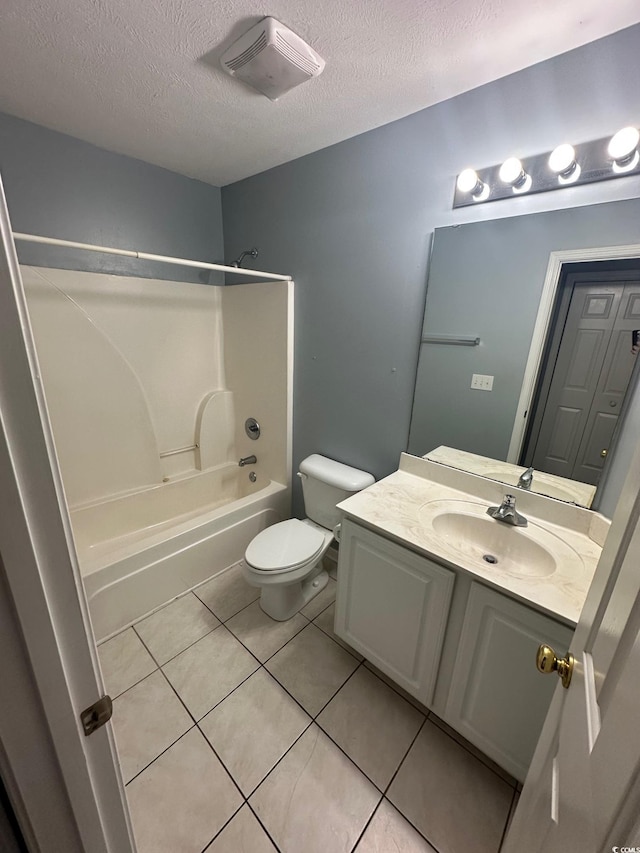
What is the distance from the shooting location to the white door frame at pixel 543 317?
3.70 feet

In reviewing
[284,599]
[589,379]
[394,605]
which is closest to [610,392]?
[589,379]

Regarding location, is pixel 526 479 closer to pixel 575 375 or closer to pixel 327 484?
pixel 575 375

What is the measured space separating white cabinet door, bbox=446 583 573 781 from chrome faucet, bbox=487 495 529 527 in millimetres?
371

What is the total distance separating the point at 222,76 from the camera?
4.10ft

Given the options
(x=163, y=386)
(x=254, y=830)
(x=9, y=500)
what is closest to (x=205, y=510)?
(x=163, y=386)

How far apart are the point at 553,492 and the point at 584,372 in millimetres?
472

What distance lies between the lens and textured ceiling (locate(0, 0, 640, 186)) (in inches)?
38.6

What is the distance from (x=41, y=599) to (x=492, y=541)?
1.39 metres

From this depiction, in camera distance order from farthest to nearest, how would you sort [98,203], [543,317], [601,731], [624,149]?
[98,203], [543,317], [624,149], [601,731]

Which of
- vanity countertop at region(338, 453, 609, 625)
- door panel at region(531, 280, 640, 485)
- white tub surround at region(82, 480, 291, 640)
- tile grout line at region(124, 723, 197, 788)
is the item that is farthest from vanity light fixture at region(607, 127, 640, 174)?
tile grout line at region(124, 723, 197, 788)

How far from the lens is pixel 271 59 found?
1.13 meters

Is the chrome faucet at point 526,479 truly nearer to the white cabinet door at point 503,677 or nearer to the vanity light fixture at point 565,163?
the white cabinet door at point 503,677

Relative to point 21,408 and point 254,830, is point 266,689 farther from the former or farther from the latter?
point 21,408

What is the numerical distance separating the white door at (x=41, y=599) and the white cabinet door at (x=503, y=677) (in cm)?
101
